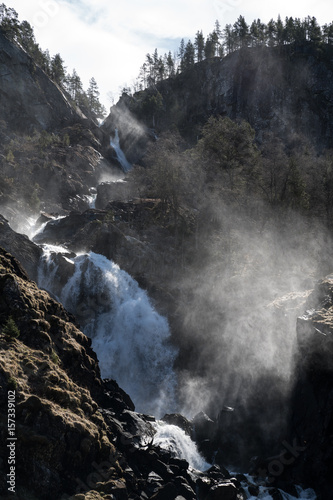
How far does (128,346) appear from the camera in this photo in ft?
119

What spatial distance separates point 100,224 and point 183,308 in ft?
51.7

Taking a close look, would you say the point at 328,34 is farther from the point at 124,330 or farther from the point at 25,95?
the point at 124,330

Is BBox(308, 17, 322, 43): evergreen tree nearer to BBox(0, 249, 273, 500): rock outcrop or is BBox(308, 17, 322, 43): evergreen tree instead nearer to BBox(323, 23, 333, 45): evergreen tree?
BBox(323, 23, 333, 45): evergreen tree

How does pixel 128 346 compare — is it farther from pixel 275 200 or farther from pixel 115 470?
pixel 275 200

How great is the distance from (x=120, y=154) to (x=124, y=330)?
6833 centimetres

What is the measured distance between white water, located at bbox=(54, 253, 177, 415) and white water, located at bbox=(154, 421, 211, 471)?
Result: 5.89 meters

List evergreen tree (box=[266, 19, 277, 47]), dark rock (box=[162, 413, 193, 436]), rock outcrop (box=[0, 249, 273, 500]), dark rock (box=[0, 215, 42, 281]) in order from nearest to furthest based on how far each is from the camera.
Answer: rock outcrop (box=[0, 249, 273, 500]) → dark rock (box=[162, 413, 193, 436]) → dark rock (box=[0, 215, 42, 281]) → evergreen tree (box=[266, 19, 277, 47])

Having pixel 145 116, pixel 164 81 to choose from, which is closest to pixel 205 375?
pixel 145 116

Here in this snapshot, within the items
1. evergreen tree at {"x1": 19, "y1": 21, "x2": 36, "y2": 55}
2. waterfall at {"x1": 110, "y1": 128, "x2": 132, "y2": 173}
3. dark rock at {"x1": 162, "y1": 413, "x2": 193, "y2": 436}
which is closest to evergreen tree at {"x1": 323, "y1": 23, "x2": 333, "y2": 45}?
waterfall at {"x1": 110, "y1": 128, "x2": 132, "y2": 173}

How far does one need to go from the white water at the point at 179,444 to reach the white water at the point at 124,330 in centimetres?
589

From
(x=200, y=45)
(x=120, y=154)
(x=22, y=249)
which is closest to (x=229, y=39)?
(x=200, y=45)

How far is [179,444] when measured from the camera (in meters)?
25.5

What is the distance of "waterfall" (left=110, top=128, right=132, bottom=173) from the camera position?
93.7m

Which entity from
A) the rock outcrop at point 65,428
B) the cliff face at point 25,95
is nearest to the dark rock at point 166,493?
the rock outcrop at point 65,428
